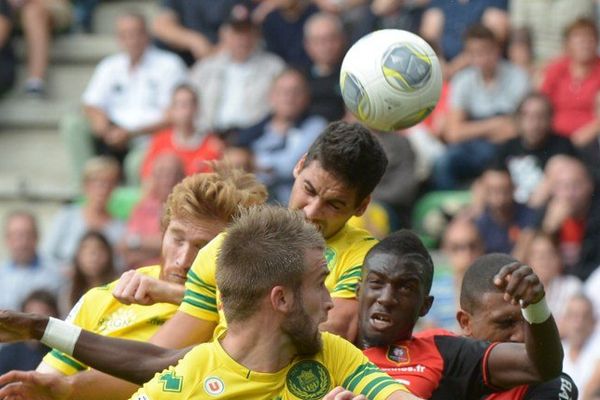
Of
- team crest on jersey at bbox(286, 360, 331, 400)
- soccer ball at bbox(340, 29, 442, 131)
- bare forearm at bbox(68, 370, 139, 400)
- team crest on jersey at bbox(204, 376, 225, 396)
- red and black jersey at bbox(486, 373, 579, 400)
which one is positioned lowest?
bare forearm at bbox(68, 370, 139, 400)

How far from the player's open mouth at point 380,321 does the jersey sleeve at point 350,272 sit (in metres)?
0.24

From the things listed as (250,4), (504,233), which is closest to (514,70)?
(504,233)

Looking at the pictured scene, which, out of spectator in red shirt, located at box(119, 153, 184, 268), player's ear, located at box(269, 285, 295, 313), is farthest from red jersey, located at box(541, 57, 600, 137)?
player's ear, located at box(269, 285, 295, 313)

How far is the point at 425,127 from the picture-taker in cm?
1312

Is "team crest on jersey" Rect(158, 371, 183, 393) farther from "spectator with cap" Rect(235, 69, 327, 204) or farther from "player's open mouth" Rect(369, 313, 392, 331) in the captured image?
"spectator with cap" Rect(235, 69, 327, 204)

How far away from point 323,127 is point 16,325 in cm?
732

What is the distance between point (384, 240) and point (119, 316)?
138 centimetres

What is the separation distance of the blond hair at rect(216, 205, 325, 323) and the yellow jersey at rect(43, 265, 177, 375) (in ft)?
4.58

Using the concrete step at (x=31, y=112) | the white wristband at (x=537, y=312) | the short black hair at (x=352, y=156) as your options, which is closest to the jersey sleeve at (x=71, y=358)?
the short black hair at (x=352, y=156)

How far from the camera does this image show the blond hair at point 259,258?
5.21 m

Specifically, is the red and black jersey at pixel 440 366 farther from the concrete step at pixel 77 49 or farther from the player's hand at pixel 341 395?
the concrete step at pixel 77 49

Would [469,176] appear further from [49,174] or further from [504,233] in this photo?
[49,174]

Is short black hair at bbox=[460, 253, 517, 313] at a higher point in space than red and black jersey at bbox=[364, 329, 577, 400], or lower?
higher

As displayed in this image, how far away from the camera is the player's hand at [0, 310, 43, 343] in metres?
5.55
